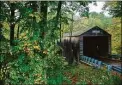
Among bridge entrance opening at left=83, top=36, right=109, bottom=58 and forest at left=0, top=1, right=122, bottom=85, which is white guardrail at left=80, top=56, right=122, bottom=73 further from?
forest at left=0, top=1, right=122, bottom=85

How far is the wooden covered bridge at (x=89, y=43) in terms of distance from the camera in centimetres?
2026

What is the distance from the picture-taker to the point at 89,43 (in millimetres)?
28250

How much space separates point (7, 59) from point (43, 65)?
4.27 ft

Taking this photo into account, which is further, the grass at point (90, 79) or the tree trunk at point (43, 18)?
the grass at point (90, 79)

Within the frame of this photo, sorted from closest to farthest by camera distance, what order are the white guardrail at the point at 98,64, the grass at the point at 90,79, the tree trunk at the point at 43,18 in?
1. the tree trunk at the point at 43,18
2. the grass at the point at 90,79
3. the white guardrail at the point at 98,64

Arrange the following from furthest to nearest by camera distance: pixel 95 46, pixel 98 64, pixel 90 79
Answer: pixel 95 46
pixel 98 64
pixel 90 79

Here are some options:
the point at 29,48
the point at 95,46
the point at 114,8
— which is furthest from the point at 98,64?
the point at 95,46

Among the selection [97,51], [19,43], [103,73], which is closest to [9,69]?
[19,43]

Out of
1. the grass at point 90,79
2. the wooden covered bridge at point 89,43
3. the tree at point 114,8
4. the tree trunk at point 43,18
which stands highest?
the tree at point 114,8

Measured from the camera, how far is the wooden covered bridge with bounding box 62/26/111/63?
66.5ft

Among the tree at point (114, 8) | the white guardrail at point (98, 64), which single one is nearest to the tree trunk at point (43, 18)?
the white guardrail at point (98, 64)

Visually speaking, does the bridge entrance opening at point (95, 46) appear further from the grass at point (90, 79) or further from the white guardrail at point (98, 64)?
the grass at point (90, 79)

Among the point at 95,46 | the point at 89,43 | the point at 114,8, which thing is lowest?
the point at 95,46

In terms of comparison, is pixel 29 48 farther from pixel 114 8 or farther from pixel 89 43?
pixel 89 43
